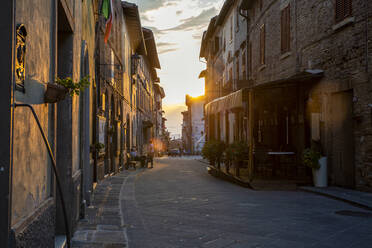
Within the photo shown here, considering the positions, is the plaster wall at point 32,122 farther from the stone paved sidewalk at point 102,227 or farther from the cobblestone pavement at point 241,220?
the cobblestone pavement at point 241,220

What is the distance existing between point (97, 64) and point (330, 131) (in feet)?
23.6

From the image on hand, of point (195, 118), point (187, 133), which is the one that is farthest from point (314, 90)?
point (187, 133)

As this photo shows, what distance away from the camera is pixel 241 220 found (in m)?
6.61

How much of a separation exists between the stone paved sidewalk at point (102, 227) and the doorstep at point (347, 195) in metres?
4.78

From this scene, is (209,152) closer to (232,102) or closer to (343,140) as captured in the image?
(232,102)

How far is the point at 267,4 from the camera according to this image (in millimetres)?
16891

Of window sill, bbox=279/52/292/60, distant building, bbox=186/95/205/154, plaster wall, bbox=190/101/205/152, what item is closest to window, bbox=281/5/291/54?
window sill, bbox=279/52/292/60

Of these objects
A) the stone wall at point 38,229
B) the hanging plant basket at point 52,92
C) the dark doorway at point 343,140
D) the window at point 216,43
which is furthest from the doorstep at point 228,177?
the window at point 216,43

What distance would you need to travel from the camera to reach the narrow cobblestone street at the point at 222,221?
17.2ft

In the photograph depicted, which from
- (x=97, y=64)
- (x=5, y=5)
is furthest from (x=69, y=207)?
(x=97, y=64)

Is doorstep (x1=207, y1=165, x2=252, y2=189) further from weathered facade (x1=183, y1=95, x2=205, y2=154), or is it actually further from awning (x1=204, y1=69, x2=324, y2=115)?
weathered facade (x1=183, y1=95, x2=205, y2=154)

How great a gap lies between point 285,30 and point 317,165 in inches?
234

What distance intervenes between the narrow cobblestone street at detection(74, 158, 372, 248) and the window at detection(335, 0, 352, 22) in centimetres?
484

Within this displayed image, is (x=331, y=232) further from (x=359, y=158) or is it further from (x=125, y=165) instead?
(x=125, y=165)
